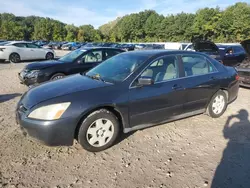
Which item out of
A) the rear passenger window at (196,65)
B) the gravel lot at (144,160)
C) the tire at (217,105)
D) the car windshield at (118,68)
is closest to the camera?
the gravel lot at (144,160)

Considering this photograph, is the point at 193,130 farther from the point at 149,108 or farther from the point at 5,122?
the point at 5,122

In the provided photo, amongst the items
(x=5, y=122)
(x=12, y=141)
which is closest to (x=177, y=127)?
(x=12, y=141)

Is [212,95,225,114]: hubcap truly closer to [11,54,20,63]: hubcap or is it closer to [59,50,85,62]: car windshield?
[59,50,85,62]: car windshield

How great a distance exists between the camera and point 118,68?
149 inches

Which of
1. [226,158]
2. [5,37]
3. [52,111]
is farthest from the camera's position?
[5,37]

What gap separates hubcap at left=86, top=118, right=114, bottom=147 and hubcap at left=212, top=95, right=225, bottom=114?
240cm

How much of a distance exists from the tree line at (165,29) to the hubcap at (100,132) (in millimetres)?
60461

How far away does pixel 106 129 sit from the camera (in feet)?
10.4

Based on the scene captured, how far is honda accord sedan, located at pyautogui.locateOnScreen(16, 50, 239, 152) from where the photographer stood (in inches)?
113

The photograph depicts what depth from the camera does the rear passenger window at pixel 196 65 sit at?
157 inches

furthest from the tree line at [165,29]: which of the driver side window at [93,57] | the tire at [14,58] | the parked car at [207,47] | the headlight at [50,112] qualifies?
the headlight at [50,112]

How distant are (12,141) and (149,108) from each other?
7.59 feet

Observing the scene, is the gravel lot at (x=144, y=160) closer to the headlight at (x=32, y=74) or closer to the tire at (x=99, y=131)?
the tire at (x=99, y=131)

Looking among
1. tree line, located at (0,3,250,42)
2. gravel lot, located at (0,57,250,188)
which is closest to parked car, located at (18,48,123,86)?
gravel lot, located at (0,57,250,188)
